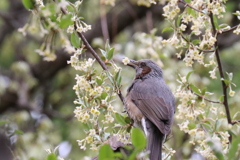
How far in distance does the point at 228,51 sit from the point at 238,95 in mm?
3133

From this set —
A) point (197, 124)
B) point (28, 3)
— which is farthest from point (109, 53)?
point (28, 3)

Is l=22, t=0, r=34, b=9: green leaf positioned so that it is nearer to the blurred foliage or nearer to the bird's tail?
the bird's tail

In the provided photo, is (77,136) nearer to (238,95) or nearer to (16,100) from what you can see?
(16,100)

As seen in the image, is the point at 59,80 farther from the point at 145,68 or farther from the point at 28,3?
the point at 28,3

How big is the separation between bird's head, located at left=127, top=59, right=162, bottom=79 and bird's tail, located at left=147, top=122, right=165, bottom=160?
0.91m

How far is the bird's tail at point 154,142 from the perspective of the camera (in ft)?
11.4

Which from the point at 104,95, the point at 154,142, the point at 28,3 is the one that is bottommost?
the point at 154,142

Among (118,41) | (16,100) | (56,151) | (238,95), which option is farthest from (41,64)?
(56,151)

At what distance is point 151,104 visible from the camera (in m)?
4.45

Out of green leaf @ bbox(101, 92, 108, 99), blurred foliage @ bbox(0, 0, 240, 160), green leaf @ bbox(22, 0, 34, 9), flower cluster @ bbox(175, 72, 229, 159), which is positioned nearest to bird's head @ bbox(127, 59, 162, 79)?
blurred foliage @ bbox(0, 0, 240, 160)

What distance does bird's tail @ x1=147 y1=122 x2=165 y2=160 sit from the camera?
3477 millimetres

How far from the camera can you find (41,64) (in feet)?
27.2

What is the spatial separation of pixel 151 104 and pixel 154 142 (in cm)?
70

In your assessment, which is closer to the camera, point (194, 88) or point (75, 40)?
point (75, 40)
